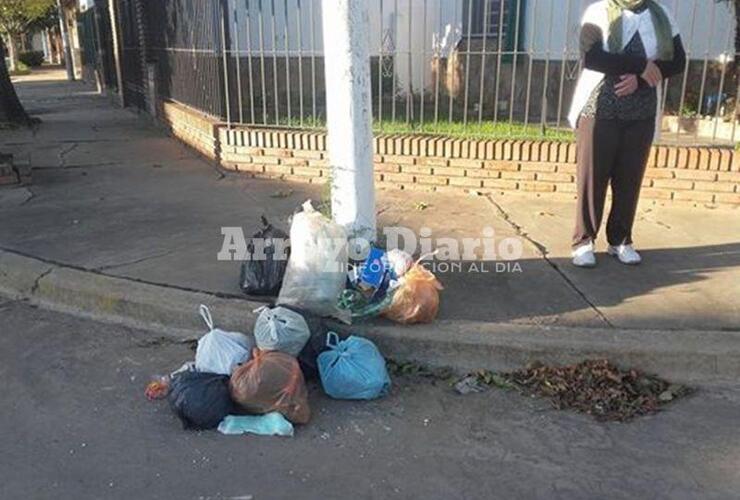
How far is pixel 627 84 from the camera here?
4395 mm

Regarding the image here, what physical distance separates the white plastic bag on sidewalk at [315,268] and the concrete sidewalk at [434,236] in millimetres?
345

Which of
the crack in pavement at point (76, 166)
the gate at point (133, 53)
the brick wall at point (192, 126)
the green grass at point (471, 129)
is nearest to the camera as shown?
the green grass at point (471, 129)

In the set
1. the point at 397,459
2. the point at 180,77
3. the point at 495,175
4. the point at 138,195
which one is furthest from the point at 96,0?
the point at 397,459

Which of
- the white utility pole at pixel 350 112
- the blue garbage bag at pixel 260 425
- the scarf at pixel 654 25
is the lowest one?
the blue garbage bag at pixel 260 425

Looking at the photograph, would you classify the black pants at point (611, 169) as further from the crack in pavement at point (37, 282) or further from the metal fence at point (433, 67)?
the crack in pavement at point (37, 282)

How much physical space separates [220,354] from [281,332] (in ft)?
1.03

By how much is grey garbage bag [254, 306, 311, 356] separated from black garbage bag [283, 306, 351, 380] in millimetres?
49

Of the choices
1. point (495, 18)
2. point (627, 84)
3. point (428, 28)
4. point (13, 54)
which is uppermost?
point (495, 18)

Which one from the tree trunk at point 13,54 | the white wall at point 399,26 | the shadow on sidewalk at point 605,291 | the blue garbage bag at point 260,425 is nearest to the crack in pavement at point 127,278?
the blue garbage bag at point 260,425

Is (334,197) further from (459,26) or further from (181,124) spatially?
(459,26)

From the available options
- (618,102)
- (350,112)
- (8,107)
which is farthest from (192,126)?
(618,102)

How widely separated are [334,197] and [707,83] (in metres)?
5.78

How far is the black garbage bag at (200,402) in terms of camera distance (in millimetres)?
3266

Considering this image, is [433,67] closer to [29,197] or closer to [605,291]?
[29,197]
